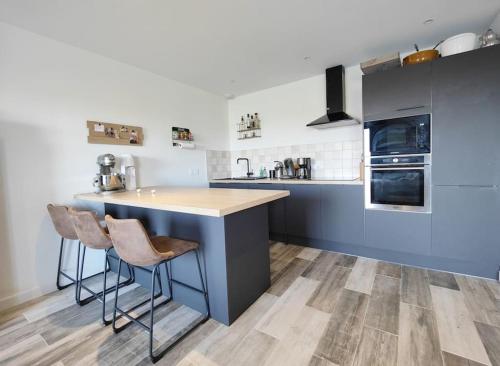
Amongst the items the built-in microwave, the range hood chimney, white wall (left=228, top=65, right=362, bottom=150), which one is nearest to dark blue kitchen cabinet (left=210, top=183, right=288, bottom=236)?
white wall (left=228, top=65, right=362, bottom=150)

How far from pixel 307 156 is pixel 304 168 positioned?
259 mm

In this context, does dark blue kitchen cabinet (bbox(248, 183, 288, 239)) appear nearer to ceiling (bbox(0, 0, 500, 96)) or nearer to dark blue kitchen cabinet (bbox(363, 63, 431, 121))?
dark blue kitchen cabinet (bbox(363, 63, 431, 121))

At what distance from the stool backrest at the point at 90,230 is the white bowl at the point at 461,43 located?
3088mm

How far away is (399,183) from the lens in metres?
2.21

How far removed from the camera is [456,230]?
2002 millimetres

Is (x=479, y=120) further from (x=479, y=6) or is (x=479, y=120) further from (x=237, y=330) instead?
(x=237, y=330)

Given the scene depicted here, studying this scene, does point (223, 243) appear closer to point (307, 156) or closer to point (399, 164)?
point (399, 164)

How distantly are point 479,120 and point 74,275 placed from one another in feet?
12.6

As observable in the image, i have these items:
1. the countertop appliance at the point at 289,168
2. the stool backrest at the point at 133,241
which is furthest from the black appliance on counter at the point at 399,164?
the stool backrest at the point at 133,241

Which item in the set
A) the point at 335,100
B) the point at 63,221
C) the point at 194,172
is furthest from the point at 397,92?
the point at 63,221

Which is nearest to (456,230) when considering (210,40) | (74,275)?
(210,40)

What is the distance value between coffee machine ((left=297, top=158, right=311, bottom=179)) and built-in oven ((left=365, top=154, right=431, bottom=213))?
2.97 ft

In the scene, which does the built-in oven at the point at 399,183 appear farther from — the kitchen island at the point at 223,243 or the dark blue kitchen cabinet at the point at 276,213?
the kitchen island at the point at 223,243

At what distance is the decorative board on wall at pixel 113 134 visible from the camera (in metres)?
2.32
